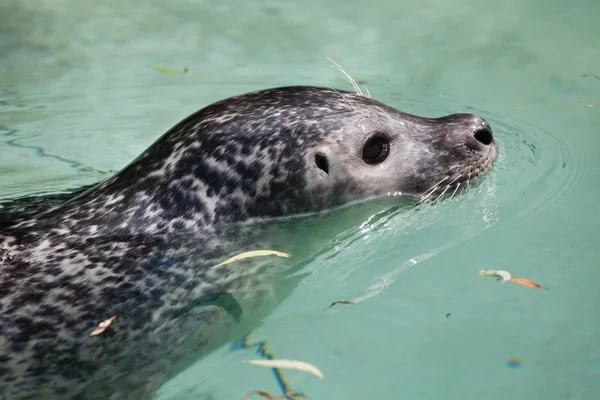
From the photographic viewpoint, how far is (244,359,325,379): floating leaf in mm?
3098

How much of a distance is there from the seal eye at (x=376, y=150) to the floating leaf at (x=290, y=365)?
1.49 m

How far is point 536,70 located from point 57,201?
16.3ft

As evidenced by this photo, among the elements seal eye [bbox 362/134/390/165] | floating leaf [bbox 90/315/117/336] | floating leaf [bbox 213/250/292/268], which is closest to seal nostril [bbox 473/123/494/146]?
seal eye [bbox 362/134/390/165]

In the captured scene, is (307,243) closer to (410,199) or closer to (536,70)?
(410,199)

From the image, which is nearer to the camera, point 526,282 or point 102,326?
point 102,326

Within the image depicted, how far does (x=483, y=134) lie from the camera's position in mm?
4617

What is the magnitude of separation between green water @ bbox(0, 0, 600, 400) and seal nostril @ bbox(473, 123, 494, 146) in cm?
26

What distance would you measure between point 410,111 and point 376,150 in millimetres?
2167

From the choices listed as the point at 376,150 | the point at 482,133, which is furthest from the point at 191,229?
the point at 482,133

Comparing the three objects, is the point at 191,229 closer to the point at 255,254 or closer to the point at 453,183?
the point at 255,254

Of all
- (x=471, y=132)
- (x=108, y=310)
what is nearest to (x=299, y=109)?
(x=471, y=132)

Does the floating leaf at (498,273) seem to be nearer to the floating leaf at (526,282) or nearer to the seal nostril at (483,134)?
the floating leaf at (526,282)

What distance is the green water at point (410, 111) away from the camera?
314 cm

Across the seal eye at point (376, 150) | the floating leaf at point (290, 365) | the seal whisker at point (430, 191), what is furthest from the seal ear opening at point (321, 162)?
the floating leaf at point (290, 365)
